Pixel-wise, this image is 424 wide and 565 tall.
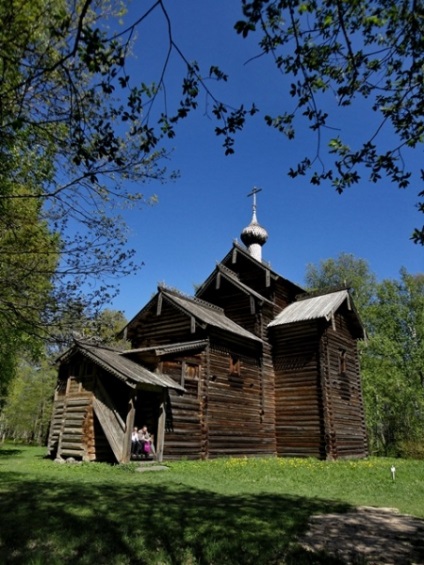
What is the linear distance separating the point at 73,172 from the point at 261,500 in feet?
26.1

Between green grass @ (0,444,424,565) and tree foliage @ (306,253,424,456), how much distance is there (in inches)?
989

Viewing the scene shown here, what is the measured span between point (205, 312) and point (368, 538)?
17177 millimetres

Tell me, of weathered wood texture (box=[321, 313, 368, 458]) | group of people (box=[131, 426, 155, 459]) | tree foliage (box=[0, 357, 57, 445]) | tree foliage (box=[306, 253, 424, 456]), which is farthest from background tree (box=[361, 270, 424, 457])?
tree foliage (box=[0, 357, 57, 445])

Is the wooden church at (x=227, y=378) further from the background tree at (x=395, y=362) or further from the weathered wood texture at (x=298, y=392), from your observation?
the background tree at (x=395, y=362)

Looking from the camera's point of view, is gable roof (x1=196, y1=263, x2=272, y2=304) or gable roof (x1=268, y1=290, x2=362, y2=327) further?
gable roof (x1=196, y1=263, x2=272, y2=304)

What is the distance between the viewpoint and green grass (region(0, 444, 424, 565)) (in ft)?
17.8

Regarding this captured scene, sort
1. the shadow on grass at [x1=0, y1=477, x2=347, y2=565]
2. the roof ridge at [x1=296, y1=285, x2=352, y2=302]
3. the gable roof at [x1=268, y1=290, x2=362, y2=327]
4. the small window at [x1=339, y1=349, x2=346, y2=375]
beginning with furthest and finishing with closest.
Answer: the roof ridge at [x1=296, y1=285, x2=352, y2=302], the small window at [x1=339, y1=349, x2=346, y2=375], the gable roof at [x1=268, y1=290, x2=362, y2=327], the shadow on grass at [x1=0, y1=477, x2=347, y2=565]

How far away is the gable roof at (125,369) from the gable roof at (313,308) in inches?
327

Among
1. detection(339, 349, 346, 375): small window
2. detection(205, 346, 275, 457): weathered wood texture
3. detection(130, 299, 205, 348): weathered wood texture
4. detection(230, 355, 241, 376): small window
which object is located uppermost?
detection(130, 299, 205, 348): weathered wood texture

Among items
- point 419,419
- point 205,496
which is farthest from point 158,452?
point 419,419

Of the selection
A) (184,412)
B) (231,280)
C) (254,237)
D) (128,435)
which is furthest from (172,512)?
(254,237)

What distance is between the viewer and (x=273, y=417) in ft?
77.0

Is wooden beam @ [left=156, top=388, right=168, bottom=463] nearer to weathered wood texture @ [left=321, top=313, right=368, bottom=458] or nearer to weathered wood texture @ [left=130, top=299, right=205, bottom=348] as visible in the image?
weathered wood texture @ [left=130, top=299, right=205, bottom=348]

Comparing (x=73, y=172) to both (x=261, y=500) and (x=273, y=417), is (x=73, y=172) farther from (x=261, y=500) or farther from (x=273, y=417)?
(x=273, y=417)
